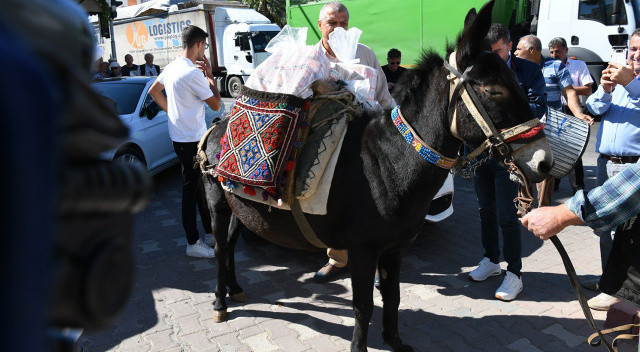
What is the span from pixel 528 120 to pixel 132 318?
3210 mm

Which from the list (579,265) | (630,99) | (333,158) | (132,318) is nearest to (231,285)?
(132,318)

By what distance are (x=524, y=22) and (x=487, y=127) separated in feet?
36.5

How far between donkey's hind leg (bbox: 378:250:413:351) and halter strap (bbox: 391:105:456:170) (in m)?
0.80

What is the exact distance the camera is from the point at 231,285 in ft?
12.8

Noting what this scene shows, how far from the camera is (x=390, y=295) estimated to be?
308 centimetres

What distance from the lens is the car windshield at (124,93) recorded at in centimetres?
725

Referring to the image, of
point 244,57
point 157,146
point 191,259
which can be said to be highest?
point 244,57

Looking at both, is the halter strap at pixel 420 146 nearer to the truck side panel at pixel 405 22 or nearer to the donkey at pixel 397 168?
the donkey at pixel 397 168

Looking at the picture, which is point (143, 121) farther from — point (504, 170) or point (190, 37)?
point (504, 170)

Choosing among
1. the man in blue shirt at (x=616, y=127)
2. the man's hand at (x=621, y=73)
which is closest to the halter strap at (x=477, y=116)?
the man's hand at (x=621, y=73)

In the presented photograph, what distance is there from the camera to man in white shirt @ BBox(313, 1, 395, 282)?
11.2 ft

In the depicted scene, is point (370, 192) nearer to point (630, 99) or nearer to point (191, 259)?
point (630, 99)

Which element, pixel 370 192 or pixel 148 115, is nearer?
pixel 370 192

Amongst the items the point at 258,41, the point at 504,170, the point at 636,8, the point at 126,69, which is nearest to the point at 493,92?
the point at 504,170
